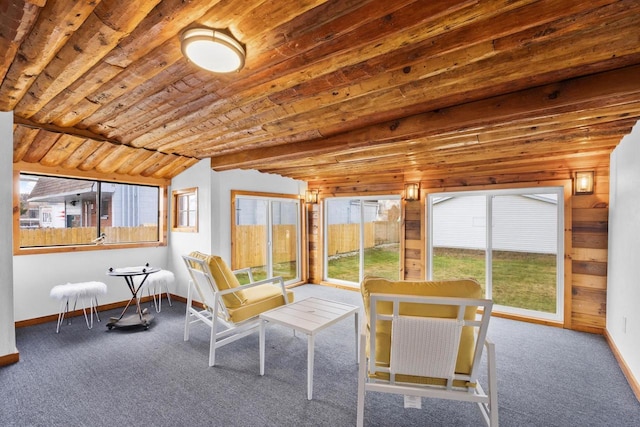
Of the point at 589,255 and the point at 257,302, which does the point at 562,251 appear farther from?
the point at 257,302

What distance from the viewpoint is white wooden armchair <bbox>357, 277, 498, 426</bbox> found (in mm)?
1657

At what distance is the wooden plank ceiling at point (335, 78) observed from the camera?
1.46m

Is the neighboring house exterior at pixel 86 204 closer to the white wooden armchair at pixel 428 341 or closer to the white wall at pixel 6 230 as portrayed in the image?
the white wall at pixel 6 230

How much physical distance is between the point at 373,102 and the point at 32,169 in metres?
4.57

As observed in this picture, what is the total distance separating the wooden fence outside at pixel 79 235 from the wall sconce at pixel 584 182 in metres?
6.41

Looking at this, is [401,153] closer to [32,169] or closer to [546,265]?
[546,265]

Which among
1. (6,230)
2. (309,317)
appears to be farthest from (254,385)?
(6,230)

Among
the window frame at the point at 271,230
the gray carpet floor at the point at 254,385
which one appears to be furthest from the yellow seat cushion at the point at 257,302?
the window frame at the point at 271,230

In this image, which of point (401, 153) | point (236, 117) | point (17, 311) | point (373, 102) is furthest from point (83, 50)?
point (17, 311)

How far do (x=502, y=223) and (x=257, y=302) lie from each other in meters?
3.73

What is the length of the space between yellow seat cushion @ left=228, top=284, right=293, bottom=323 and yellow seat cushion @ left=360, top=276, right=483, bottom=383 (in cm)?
156

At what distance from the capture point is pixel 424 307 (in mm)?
1714

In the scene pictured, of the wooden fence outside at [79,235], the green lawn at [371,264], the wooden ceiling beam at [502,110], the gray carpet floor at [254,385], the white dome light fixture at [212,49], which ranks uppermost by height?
the white dome light fixture at [212,49]

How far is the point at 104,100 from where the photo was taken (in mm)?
2580
